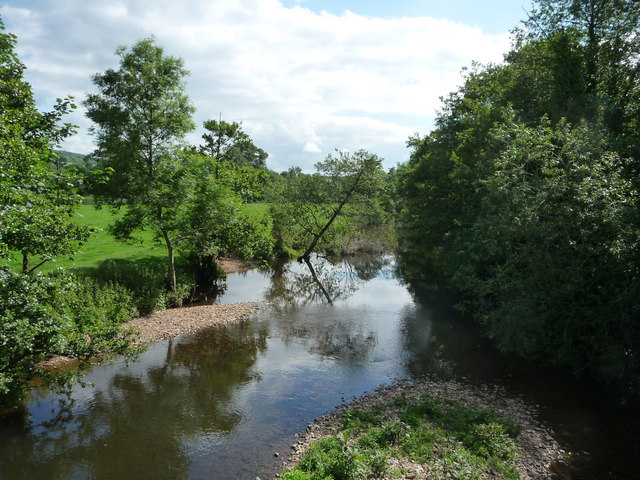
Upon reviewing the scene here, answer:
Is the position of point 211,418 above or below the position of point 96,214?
below

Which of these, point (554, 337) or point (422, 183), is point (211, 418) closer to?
point (554, 337)

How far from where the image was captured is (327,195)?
1657 inches

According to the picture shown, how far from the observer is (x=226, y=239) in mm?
30047

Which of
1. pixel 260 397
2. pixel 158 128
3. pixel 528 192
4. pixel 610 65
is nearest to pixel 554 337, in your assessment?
pixel 528 192

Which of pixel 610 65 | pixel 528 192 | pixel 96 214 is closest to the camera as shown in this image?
pixel 528 192

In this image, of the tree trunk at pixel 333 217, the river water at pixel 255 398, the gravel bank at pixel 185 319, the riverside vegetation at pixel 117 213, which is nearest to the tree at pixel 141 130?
the riverside vegetation at pixel 117 213

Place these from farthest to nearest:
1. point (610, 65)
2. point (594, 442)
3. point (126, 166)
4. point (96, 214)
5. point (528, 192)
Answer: point (96, 214)
point (126, 166)
point (610, 65)
point (528, 192)
point (594, 442)

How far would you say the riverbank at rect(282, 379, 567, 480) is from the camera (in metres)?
10.4

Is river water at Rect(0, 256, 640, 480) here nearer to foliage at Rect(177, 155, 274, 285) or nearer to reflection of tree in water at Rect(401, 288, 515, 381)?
reflection of tree in water at Rect(401, 288, 515, 381)

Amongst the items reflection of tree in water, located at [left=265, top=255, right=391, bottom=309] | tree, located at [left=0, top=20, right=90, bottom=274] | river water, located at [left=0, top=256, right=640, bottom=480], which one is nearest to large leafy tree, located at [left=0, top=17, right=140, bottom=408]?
tree, located at [left=0, top=20, right=90, bottom=274]

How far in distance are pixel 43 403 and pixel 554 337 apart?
19112mm

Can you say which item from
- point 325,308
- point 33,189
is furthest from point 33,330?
point 325,308

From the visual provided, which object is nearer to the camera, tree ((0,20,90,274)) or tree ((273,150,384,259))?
tree ((0,20,90,274))

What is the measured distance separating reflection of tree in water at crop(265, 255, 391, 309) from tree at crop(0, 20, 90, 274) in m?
17.6
